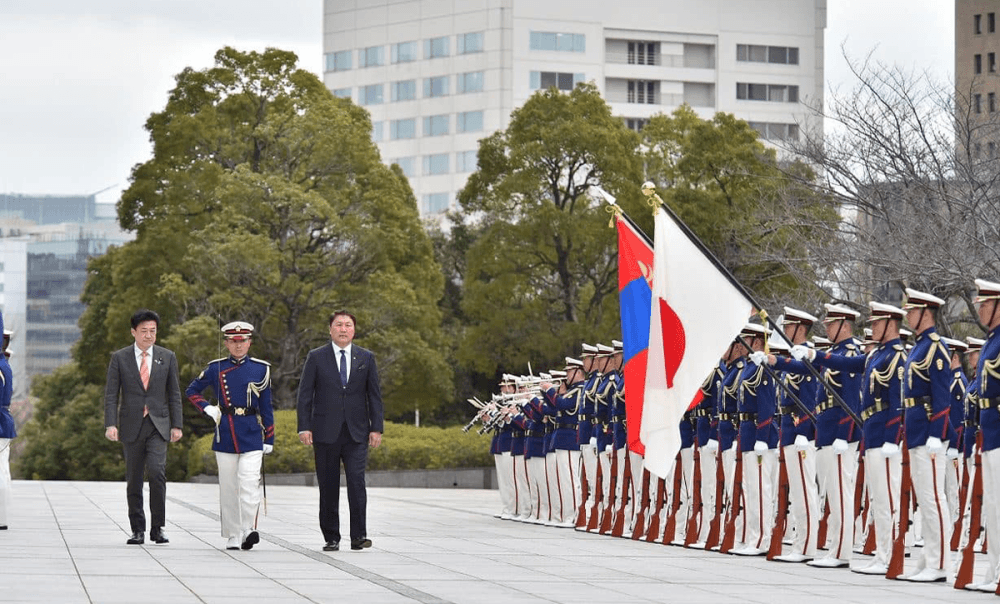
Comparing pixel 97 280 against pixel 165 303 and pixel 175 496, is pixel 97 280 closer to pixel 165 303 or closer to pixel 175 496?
pixel 165 303

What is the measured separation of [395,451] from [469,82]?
2251 inches

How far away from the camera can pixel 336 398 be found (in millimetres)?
15711

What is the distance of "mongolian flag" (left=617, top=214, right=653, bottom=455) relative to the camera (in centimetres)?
1692

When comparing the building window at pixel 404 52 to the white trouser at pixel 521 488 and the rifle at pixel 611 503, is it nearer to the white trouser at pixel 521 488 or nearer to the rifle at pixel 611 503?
the white trouser at pixel 521 488

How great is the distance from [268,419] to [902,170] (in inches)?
673

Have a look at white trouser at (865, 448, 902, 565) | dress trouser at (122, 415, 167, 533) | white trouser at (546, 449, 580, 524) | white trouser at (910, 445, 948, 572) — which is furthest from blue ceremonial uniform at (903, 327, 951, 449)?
white trouser at (546, 449, 580, 524)

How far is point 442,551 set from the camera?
16.3m

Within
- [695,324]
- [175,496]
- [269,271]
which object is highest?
[269,271]

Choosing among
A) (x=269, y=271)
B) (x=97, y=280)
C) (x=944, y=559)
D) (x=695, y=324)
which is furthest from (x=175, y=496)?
(x=97, y=280)

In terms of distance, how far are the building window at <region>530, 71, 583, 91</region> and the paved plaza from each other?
73.0 meters

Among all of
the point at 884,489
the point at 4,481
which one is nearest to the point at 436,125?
the point at 4,481

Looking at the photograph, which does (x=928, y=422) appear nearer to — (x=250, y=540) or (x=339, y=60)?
(x=250, y=540)

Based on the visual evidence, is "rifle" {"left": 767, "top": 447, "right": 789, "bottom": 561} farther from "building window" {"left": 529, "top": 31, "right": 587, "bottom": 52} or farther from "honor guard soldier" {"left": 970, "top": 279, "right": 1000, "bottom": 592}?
"building window" {"left": 529, "top": 31, "right": 587, "bottom": 52}

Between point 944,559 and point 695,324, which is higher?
point 695,324
